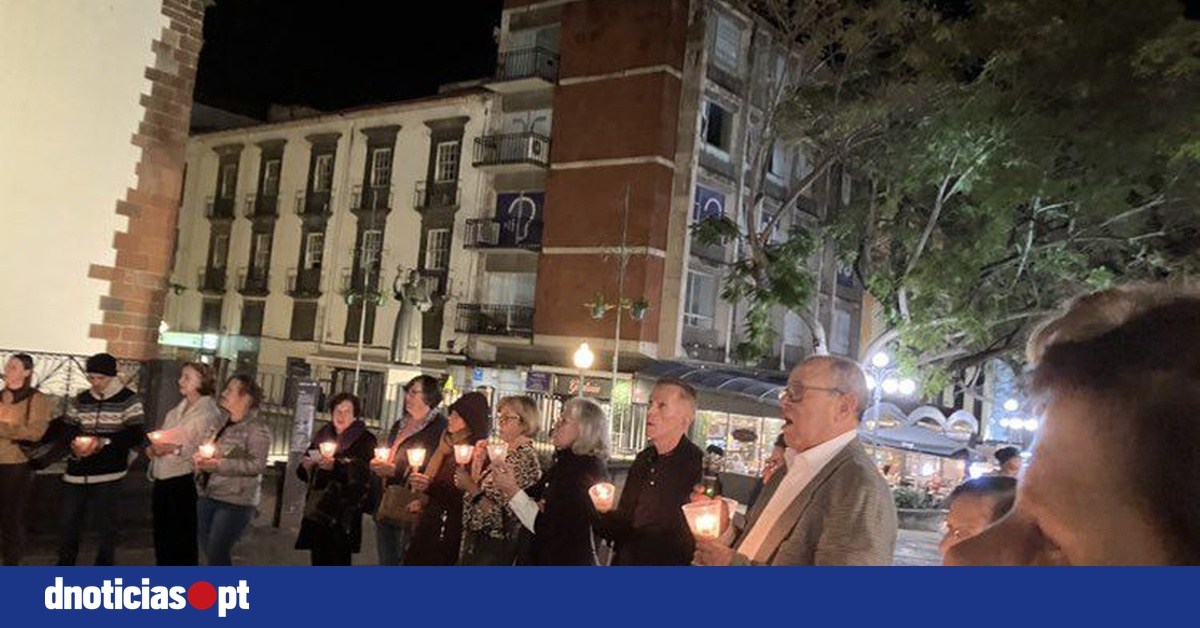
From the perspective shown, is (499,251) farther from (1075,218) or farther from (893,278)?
(1075,218)

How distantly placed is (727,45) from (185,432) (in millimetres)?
24425

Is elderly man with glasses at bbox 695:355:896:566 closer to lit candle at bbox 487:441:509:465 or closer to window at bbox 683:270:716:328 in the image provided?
lit candle at bbox 487:441:509:465

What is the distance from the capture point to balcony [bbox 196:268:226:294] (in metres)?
37.7

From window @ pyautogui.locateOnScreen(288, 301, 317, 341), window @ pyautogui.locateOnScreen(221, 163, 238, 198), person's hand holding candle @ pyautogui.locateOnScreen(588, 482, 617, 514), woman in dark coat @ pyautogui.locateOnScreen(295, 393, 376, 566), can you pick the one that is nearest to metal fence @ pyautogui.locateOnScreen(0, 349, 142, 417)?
woman in dark coat @ pyautogui.locateOnScreen(295, 393, 376, 566)

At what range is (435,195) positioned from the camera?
3150 centimetres

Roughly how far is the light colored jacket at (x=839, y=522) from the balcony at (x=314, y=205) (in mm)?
33004

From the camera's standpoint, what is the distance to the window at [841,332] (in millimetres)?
34438

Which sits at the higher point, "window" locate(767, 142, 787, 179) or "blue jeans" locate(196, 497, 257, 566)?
"window" locate(767, 142, 787, 179)

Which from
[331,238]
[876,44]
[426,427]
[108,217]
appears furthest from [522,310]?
[426,427]

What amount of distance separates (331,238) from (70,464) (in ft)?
93.3

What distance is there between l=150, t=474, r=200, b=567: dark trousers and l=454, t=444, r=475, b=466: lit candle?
7.27 ft

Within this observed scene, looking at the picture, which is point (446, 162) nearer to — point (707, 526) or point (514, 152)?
point (514, 152)

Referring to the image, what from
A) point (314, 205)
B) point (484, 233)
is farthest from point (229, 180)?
point (484, 233)

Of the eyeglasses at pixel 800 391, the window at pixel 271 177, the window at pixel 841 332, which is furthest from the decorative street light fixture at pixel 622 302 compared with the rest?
the eyeglasses at pixel 800 391
